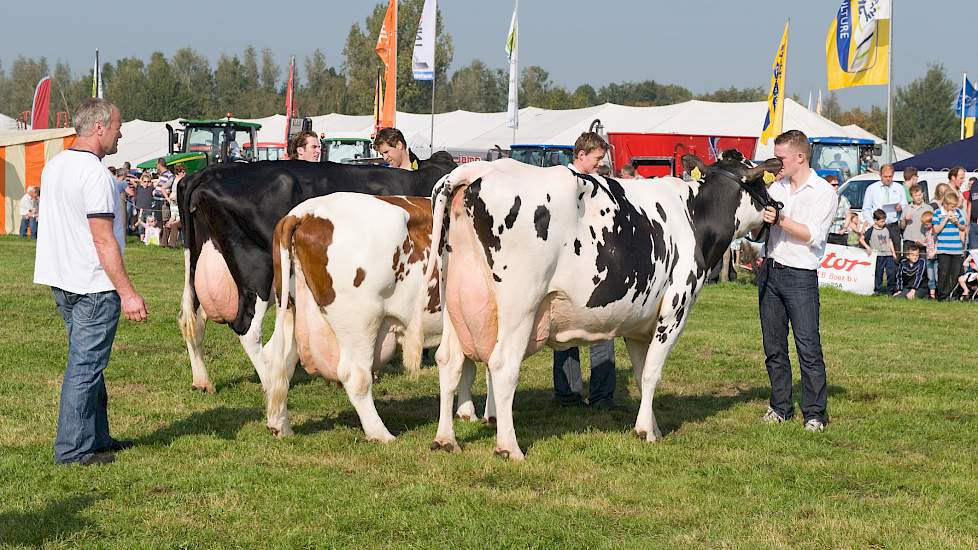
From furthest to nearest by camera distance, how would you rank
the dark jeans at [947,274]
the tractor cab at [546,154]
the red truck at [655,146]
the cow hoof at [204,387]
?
the tractor cab at [546,154] < the red truck at [655,146] < the dark jeans at [947,274] < the cow hoof at [204,387]

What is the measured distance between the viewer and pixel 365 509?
18.8 ft

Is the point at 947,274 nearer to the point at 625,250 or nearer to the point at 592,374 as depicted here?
the point at 592,374

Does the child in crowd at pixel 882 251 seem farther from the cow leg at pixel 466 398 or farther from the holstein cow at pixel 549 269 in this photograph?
the cow leg at pixel 466 398

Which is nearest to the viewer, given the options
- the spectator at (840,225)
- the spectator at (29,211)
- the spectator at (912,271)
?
the spectator at (912,271)

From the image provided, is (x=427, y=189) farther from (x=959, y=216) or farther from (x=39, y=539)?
(x=959, y=216)

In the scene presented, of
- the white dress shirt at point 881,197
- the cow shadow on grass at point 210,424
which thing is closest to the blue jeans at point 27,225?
the white dress shirt at point 881,197

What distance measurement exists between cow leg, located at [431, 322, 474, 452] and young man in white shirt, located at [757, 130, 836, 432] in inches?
95.1

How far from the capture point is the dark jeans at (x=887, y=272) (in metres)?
18.0

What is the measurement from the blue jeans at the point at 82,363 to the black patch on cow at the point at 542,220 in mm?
2535

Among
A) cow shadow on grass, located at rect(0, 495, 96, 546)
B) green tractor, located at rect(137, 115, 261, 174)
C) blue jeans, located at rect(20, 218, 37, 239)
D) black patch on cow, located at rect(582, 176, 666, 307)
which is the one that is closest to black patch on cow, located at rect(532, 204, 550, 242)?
black patch on cow, located at rect(582, 176, 666, 307)

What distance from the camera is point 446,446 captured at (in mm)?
7105

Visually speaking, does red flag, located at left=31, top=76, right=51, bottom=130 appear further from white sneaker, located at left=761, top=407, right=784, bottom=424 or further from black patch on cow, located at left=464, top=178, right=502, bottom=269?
black patch on cow, located at left=464, top=178, right=502, bottom=269

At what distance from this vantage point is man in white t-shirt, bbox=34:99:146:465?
20.2 ft

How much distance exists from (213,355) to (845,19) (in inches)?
688
